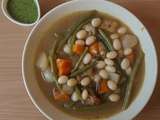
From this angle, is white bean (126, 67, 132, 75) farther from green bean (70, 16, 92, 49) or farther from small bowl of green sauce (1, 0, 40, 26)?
small bowl of green sauce (1, 0, 40, 26)

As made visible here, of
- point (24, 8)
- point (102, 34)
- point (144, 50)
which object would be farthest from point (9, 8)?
point (144, 50)

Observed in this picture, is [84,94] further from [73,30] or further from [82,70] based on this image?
[73,30]

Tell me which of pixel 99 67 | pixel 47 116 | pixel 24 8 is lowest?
pixel 47 116

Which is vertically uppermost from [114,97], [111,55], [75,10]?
[75,10]

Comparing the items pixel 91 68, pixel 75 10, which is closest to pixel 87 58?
pixel 91 68

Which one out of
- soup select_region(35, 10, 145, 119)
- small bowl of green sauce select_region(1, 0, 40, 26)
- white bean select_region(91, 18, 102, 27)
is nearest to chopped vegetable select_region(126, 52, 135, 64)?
soup select_region(35, 10, 145, 119)

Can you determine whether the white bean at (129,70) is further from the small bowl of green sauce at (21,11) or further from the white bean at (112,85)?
the small bowl of green sauce at (21,11)

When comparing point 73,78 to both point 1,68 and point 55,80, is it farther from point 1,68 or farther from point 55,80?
point 1,68
